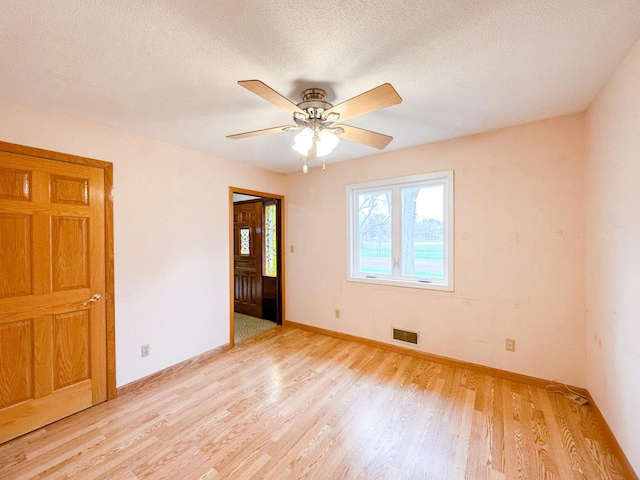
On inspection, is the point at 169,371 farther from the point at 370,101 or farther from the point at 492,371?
the point at 492,371

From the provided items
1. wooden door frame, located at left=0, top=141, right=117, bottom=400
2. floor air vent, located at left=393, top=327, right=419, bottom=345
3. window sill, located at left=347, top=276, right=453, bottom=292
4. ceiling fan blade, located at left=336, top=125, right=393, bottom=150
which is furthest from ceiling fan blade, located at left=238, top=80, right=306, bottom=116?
floor air vent, located at left=393, top=327, right=419, bottom=345

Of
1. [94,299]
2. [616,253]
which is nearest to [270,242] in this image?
[94,299]

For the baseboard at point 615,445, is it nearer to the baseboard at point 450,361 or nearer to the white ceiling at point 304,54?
the baseboard at point 450,361

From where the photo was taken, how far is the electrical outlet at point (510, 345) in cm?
251

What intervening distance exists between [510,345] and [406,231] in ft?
4.90

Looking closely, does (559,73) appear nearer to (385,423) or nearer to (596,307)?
(596,307)

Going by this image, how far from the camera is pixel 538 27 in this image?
1281 mm

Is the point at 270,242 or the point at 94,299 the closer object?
the point at 94,299

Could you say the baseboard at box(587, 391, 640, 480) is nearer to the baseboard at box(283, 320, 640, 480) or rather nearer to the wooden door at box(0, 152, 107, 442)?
the baseboard at box(283, 320, 640, 480)

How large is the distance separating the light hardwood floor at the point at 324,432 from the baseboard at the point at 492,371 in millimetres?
50

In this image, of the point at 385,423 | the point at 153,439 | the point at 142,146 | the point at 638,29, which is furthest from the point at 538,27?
the point at 153,439

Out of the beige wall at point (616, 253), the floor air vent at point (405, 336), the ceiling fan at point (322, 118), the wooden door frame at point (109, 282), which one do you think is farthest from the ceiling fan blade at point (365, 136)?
the floor air vent at point (405, 336)

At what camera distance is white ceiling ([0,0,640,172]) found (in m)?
1.18

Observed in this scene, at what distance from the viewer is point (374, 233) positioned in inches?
135
